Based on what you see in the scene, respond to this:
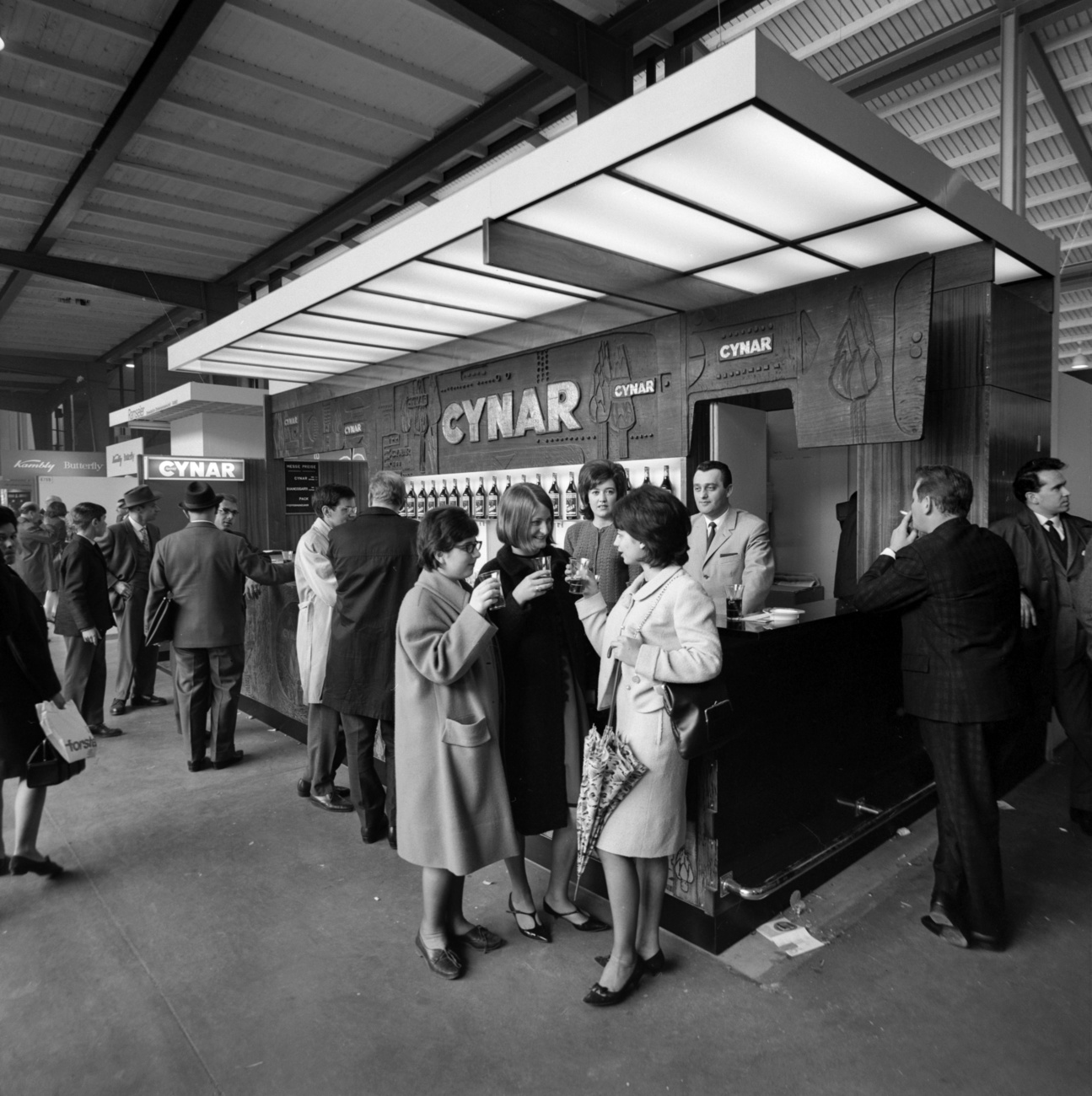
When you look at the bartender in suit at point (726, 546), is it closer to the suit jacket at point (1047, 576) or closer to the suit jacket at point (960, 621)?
the suit jacket at point (960, 621)

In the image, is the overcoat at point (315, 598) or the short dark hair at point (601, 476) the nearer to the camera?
the short dark hair at point (601, 476)

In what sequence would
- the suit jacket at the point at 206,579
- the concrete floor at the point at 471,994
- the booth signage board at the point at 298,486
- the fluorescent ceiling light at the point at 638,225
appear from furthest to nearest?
the booth signage board at the point at 298,486
the suit jacket at the point at 206,579
the fluorescent ceiling light at the point at 638,225
the concrete floor at the point at 471,994

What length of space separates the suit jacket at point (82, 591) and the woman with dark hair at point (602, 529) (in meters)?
3.44

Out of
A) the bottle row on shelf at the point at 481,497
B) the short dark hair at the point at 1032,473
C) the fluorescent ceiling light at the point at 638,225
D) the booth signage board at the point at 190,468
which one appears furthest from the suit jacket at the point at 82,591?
the short dark hair at the point at 1032,473

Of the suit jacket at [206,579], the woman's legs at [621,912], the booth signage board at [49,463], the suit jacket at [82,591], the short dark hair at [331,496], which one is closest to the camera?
the woman's legs at [621,912]

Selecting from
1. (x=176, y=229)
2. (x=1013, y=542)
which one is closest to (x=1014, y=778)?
(x=1013, y=542)

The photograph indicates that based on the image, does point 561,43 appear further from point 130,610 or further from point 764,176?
point 130,610

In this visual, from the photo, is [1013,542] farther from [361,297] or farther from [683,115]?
[361,297]

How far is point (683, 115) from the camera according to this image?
2.62 metres

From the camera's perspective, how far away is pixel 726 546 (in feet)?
14.0

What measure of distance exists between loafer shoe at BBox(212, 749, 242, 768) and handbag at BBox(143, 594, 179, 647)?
2.70 ft

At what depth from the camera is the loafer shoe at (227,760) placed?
4949 millimetres

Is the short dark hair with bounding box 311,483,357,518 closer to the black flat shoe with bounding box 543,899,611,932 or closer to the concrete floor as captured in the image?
the concrete floor

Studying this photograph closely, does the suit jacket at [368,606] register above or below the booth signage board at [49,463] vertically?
below
